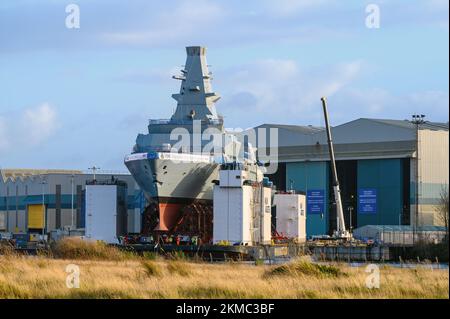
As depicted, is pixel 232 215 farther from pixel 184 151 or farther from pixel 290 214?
pixel 290 214

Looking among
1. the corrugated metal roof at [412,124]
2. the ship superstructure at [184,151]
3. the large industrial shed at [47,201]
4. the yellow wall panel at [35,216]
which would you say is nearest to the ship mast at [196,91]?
the ship superstructure at [184,151]

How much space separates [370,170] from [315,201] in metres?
7.53

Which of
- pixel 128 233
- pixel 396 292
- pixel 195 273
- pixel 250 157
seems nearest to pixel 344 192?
pixel 250 157

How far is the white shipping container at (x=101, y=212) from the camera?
→ 95.6 metres

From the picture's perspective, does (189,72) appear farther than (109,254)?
Yes

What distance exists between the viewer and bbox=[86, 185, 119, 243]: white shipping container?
95625mm

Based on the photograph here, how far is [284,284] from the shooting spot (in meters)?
33.2

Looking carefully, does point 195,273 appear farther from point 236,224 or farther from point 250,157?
point 250,157

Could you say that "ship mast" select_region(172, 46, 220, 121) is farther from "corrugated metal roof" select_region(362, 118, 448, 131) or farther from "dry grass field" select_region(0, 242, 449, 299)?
"dry grass field" select_region(0, 242, 449, 299)

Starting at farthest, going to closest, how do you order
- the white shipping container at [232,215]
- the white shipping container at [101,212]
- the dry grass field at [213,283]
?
1. the white shipping container at [101,212]
2. the white shipping container at [232,215]
3. the dry grass field at [213,283]

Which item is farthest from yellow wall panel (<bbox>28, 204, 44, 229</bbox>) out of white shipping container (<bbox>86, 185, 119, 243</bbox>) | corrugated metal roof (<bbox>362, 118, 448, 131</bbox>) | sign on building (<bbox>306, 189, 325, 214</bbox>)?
corrugated metal roof (<bbox>362, 118, 448, 131</bbox>)

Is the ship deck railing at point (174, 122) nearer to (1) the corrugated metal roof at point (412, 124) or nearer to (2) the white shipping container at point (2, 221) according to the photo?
(1) the corrugated metal roof at point (412, 124)

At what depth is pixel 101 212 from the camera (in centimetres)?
9656

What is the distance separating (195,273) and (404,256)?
34178 mm
